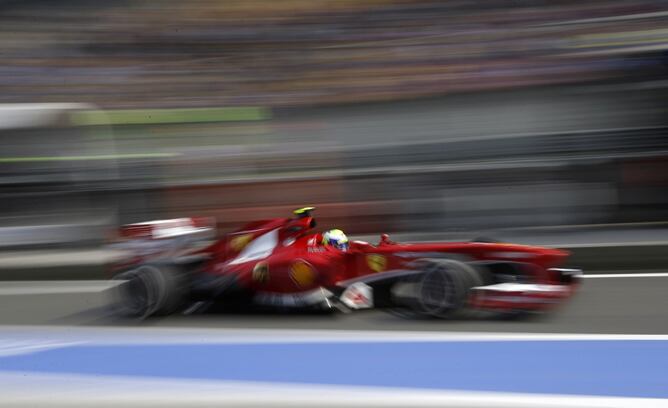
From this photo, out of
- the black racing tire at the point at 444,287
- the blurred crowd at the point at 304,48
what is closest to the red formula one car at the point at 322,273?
the black racing tire at the point at 444,287

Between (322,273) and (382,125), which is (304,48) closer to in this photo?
(382,125)

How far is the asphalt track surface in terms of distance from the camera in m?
4.17

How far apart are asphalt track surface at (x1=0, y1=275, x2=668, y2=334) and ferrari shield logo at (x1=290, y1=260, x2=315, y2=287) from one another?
252mm

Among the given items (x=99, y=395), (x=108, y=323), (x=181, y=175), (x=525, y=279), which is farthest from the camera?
(x=181, y=175)

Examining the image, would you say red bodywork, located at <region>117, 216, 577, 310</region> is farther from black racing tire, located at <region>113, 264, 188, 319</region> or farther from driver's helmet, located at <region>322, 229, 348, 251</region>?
black racing tire, located at <region>113, 264, 188, 319</region>

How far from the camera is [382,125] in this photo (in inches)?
398

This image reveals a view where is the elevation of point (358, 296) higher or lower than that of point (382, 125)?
lower

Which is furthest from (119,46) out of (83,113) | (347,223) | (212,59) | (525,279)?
(525,279)

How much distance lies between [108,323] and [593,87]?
6719 mm

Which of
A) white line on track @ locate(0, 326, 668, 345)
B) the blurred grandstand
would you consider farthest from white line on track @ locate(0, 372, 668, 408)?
the blurred grandstand

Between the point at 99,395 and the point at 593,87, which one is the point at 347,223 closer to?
the point at 593,87

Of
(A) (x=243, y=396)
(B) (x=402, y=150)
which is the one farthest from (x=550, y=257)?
(B) (x=402, y=150)

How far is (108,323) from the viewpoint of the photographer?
4.75 metres

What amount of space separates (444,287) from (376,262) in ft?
1.44
